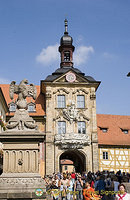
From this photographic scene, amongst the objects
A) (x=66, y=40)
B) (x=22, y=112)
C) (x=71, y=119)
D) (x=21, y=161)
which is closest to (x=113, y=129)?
(x=71, y=119)

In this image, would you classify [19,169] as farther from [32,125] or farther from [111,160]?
[111,160]

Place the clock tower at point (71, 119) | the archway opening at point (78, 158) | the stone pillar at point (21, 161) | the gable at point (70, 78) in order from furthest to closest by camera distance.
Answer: the gable at point (70, 78) → the archway opening at point (78, 158) → the clock tower at point (71, 119) → the stone pillar at point (21, 161)

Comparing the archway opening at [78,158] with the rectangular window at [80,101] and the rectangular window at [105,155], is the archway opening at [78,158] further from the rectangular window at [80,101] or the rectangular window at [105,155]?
the rectangular window at [80,101]

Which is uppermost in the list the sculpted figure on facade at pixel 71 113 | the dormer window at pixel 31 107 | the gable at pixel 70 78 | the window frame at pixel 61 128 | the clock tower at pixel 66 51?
the clock tower at pixel 66 51

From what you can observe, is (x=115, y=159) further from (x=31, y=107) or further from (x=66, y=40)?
(x=66, y=40)

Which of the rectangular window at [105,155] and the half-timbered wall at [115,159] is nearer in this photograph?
the half-timbered wall at [115,159]

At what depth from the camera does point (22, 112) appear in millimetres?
8148

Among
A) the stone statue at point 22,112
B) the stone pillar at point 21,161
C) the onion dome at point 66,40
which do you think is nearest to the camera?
the stone pillar at point 21,161

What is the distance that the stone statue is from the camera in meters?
7.85

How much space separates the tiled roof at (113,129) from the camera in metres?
33.4

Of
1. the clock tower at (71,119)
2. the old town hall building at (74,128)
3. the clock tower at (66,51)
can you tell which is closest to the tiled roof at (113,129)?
the old town hall building at (74,128)

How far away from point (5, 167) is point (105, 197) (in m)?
5.53

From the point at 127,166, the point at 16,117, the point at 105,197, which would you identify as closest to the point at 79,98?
the point at 127,166

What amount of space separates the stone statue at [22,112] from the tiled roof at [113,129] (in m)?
25.0
